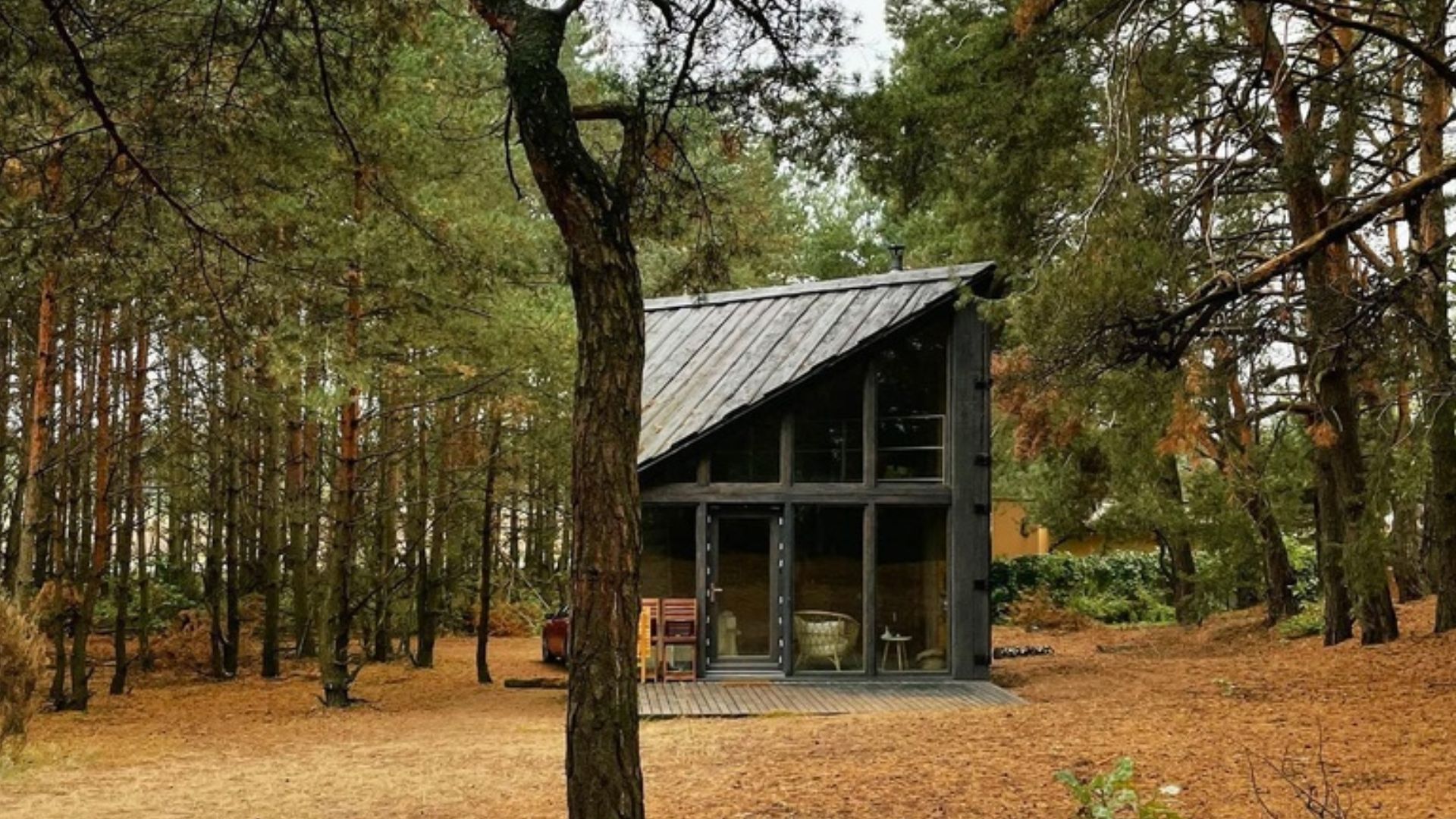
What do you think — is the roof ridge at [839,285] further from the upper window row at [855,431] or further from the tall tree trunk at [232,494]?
the tall tree trunk at [232,494]

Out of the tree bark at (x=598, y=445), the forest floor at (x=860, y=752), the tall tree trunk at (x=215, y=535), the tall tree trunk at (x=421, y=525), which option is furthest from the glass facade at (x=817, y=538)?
the tree bark at (x=598, y=445)

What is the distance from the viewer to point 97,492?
12.6 meters

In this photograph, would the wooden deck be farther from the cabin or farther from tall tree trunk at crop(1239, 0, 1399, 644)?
tall tree trunk at crop(1239, 0, 1399, 644)

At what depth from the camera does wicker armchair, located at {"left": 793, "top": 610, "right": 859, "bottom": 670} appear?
1344 centimetres

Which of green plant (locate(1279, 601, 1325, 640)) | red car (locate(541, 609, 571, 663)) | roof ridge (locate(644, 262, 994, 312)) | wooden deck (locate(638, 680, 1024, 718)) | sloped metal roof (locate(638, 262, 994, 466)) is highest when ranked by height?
roof ridge (locate(644, 262, 994, 312))

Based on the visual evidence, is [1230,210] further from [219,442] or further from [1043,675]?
[219,442]

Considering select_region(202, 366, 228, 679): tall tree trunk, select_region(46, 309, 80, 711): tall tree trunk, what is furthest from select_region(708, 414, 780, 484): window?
select_region(46, 309, 80, 711): tall tree trunk

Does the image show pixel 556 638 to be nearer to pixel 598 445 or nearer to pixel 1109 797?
pixel 1109 797

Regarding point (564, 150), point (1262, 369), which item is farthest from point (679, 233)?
point (1262, 369)

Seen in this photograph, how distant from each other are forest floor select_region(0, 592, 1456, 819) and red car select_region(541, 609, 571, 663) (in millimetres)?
3463

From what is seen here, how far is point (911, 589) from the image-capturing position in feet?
44.4

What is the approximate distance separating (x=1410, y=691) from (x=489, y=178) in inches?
485

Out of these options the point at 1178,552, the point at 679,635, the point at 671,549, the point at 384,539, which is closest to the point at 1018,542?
the point at 1178,552

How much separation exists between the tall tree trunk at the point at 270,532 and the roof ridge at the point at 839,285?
17.3 feet
